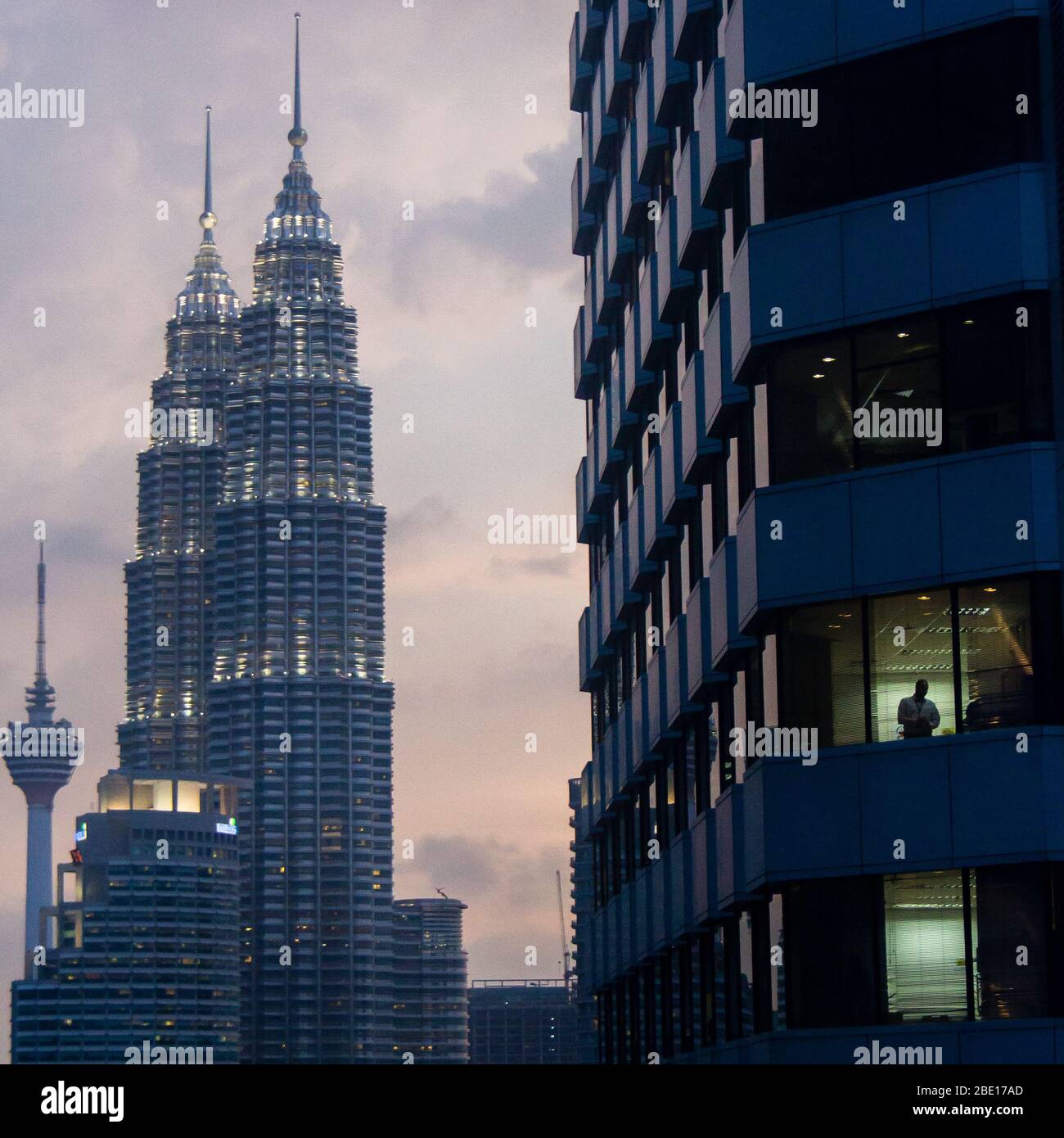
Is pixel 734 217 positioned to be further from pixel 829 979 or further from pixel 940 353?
pixel 829 979

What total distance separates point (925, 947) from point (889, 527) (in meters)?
6.23

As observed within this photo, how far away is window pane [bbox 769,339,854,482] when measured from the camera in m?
33.4

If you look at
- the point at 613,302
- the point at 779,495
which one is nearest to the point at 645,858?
the point at 613,302

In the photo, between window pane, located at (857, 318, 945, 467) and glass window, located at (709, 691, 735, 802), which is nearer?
window pane, located at (857, 318, 945, 467)

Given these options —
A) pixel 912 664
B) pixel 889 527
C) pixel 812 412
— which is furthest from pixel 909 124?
pixel 912 664

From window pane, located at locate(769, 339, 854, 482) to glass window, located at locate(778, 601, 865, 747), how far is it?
2.26 meters

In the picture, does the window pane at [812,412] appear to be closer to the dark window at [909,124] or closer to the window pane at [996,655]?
the dark window at [909,124]

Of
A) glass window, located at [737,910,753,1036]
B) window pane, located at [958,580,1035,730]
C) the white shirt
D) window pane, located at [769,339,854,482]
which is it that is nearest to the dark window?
window pane, located at [769,339,854,482]

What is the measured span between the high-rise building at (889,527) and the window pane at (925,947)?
40 mm

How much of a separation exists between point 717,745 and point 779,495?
8.30 m

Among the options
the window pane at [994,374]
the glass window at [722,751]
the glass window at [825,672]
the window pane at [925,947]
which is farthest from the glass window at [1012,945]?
the glass window at [722,751]

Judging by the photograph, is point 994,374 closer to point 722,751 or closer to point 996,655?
point 996,655

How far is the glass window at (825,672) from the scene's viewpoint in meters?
32.5

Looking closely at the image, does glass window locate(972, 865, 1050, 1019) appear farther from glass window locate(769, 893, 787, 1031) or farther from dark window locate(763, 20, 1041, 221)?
dark window locate(763, 20, 1041, 221)
